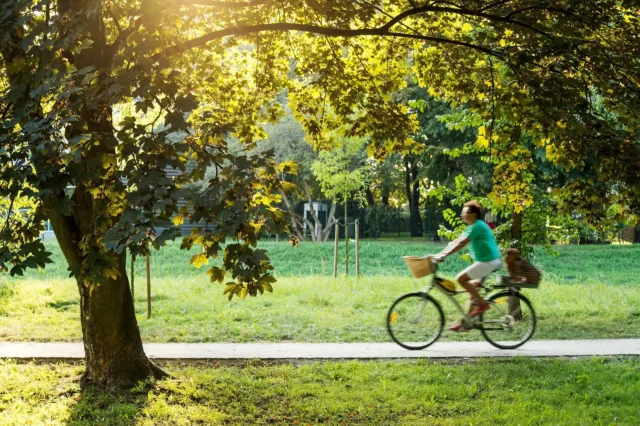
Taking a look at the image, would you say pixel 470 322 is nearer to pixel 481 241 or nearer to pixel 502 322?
pixel 502 322

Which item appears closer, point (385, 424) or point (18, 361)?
point (385, 424)

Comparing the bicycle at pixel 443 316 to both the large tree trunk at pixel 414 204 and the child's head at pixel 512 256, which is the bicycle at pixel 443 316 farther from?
the large tree trunk at pixel 414 204

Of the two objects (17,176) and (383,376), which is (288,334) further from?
(17,176)

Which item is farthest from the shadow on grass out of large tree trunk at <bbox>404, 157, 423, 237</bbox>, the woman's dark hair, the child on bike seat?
large tree trunk at <bbox>404, 157, 423, 237</bbox>

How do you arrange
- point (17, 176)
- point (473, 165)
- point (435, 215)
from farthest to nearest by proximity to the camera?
point (435, 215)
point (473, 165)
point (17, 176)

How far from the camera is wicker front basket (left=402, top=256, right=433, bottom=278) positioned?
915 cm

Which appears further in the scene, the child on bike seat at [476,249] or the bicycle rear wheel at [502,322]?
the bicycle rear wheel at [502,322]

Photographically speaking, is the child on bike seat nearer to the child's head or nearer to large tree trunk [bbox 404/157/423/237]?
the child's head

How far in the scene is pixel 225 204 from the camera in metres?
5.40

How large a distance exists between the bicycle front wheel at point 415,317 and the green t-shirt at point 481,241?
2.94 ft

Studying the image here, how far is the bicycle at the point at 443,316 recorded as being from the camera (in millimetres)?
9398

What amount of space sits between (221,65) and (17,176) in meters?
5.68

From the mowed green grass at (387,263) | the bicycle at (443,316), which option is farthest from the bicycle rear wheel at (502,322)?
the mowed green grass at (387,263)

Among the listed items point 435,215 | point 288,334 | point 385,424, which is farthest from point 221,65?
point 435,215
